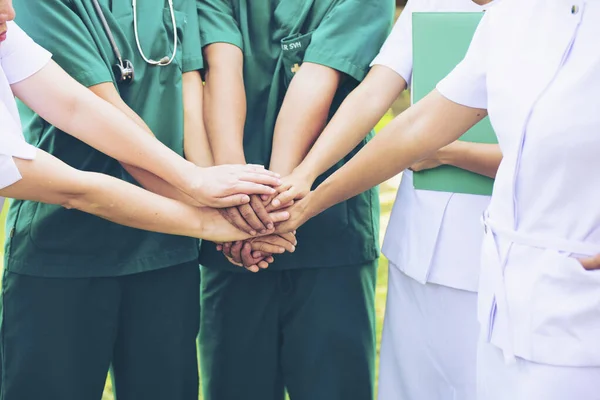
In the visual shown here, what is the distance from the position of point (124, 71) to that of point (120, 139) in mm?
175

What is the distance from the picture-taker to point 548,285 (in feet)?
5.59

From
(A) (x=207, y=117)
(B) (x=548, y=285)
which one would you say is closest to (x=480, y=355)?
(B) (x=548, y=285)

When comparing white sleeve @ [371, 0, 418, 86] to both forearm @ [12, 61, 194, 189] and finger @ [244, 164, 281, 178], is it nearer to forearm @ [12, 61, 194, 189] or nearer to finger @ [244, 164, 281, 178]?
finger @ [244, 164, 281, 178]

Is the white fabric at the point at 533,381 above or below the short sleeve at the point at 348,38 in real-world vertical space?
below

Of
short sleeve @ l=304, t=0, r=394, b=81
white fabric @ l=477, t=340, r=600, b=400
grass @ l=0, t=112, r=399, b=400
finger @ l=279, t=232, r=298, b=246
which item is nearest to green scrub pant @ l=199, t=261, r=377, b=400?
finger @ l=279, t=232, r=298, b=246

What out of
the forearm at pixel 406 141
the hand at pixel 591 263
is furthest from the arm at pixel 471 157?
the hand at pixel 591 263

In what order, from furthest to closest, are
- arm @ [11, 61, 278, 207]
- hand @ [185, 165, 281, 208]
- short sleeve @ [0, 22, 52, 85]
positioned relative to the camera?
hand @ [185, 165, 281, 208]
arm @ [11, 61, 278, 207]
short sleeve @ [0, 22, 52, 85]

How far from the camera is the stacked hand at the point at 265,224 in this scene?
2525 mm

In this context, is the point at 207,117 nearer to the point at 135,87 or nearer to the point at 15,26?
the point at 135,87

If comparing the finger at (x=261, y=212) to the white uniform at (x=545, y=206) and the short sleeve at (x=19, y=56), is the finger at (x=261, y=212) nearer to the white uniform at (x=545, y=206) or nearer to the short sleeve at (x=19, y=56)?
the short sleeve at (x=19, y=56)

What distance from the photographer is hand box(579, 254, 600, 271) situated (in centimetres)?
166

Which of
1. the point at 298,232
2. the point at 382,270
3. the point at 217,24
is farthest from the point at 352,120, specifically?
the point at 382,270

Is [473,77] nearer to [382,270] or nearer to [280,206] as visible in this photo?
[280,206]

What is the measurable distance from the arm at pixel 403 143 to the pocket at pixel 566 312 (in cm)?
46
